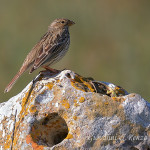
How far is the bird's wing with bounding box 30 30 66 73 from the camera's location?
18.9 ft

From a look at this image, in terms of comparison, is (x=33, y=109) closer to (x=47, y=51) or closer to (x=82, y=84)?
(x=82, y=84)

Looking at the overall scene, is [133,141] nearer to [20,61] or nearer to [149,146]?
[149,146]

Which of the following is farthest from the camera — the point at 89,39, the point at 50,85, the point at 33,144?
the point at 89,39

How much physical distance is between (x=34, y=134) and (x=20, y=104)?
0.40 metres

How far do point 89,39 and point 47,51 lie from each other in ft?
10.9

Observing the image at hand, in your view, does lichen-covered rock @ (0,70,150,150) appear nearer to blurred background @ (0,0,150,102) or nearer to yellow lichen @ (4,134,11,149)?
yellow lichen @ (4,134,11,149)

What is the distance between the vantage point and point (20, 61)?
8.38m

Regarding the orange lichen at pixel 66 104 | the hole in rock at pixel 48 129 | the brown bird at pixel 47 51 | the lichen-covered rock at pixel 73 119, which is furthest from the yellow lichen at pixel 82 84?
the brown bird at pixel 47 51

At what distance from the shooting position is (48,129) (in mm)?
4203

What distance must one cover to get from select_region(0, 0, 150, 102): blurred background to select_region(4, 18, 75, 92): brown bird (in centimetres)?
166

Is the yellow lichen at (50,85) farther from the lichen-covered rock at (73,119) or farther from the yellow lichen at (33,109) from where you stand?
the yellow lichen at (33,109)

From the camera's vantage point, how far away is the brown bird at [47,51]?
5.72 meters

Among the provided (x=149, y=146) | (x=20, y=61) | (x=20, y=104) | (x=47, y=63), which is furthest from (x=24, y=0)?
(x=149, y=146)

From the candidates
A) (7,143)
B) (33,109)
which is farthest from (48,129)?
(7,143)
